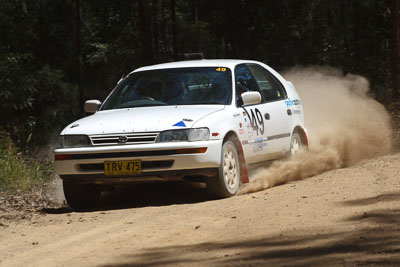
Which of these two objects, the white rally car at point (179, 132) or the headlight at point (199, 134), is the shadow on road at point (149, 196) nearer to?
the white rally car at point (179, 132)

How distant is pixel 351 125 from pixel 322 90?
1586mm

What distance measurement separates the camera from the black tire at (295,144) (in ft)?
35.7

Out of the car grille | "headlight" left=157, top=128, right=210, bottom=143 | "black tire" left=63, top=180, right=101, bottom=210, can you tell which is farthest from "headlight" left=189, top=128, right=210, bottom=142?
"black tire" left=63, top=180, right=101, bottom=210

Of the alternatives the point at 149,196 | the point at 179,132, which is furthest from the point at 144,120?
the point at 149,196

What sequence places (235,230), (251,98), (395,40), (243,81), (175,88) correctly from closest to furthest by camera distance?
(235,230) → (251,98) → (175,88) → (243,81) → (395,40)

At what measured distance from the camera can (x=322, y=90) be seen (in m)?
15.0

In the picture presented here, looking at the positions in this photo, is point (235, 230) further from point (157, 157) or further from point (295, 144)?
point (295, 144)

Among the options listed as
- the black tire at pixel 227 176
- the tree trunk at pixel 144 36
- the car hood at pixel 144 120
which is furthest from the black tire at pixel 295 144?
the tree trunk at pixel 144 36

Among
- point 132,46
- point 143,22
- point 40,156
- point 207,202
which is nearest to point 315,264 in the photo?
point 207,202

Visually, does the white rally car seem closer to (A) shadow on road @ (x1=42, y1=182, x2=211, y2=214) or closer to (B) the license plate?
(B) the license plate

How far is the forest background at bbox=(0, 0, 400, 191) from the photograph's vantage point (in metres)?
28.1

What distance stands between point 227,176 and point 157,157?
0.92 meters

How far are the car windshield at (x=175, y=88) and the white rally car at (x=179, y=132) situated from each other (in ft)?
0.04

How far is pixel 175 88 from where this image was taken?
979 cm
